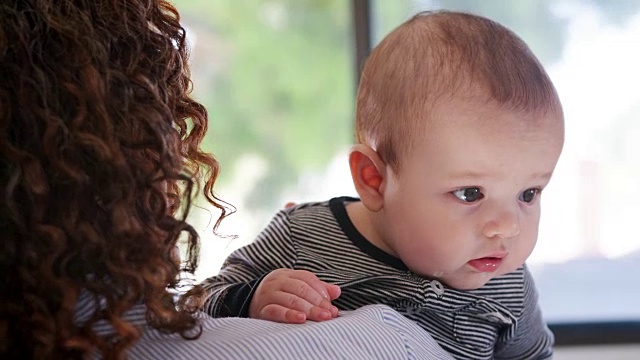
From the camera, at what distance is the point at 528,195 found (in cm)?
124

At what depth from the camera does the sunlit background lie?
2377 mm

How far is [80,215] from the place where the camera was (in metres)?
0.80


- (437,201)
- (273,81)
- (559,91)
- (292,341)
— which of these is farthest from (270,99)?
(292,341)

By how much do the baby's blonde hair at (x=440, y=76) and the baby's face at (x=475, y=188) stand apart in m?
0.02

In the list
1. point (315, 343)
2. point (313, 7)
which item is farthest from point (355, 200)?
point (313, 7)

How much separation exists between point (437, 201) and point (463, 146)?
9 cm

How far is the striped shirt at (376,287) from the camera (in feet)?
4.23

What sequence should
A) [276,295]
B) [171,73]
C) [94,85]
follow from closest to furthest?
[94,85]
[171,73]
[276,295]

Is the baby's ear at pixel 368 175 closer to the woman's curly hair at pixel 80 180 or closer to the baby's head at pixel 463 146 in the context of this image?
the baby's head at pixel 463 146

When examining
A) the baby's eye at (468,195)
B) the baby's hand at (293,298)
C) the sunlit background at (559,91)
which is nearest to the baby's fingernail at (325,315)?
the baby's hand at (293,298)

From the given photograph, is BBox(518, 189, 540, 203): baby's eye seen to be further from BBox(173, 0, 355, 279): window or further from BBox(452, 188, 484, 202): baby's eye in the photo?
BBox(173, 0, 355, 279): window

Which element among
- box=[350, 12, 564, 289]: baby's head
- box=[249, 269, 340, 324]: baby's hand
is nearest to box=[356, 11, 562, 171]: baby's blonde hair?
box=[350, 12, 564, 289]: baby's head

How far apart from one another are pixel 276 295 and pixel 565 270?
4.91 ft

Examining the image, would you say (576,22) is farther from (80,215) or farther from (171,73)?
(80,215)
